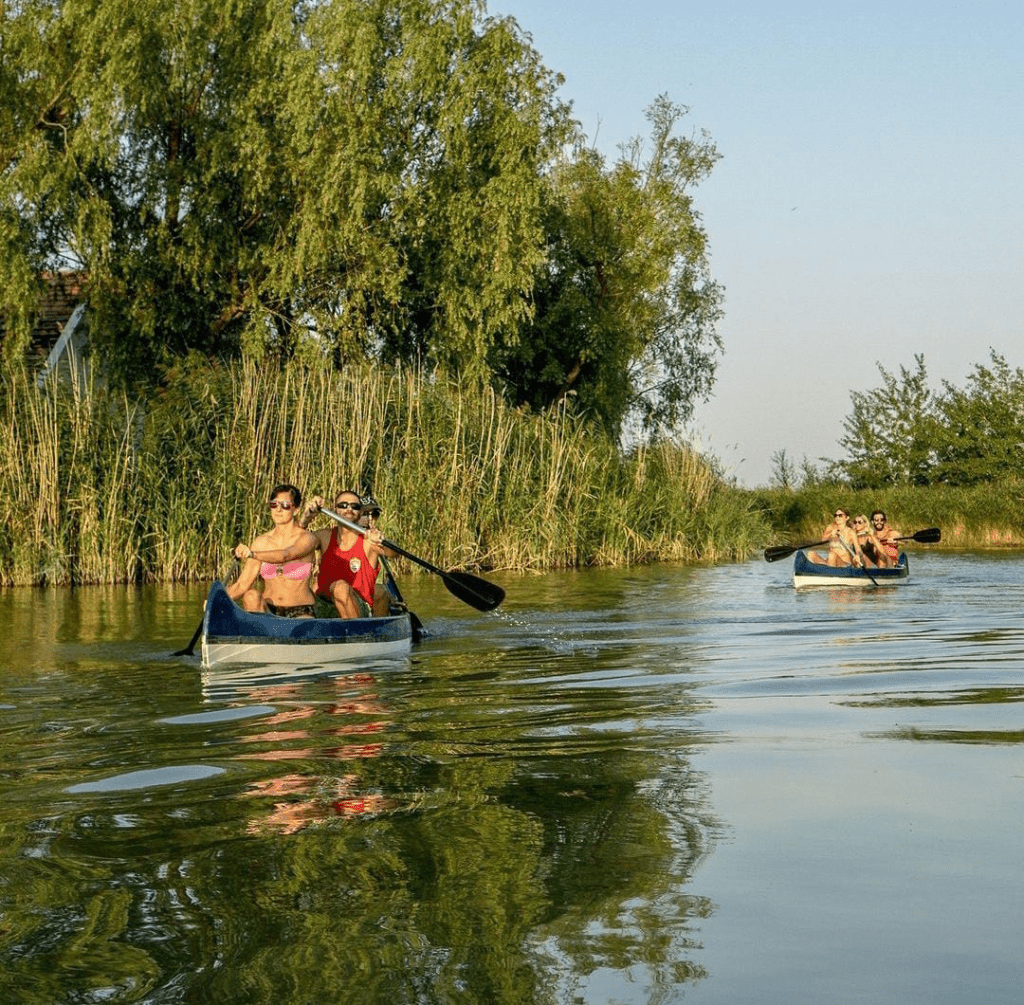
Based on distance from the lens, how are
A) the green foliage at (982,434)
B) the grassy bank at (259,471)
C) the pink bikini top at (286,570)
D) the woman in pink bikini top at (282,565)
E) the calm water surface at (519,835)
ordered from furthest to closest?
the green foliage at (982,434)
the grassy bank at (259,471)
the pink bikini top at (286,570)
the woman in pink bikini top at (282,565)
the calm water surface at (519,835)

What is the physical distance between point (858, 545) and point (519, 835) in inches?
696

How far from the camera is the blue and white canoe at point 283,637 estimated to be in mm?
10133

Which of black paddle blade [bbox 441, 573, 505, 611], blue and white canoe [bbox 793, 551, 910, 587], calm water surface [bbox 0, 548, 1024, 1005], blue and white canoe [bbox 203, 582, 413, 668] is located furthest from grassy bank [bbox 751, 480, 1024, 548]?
calm water surface [bbox 0, 548, 1024, 1005]

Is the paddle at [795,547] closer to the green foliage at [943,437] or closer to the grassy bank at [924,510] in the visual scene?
the grassy bank at [924,510]

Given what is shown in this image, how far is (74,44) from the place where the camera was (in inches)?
955

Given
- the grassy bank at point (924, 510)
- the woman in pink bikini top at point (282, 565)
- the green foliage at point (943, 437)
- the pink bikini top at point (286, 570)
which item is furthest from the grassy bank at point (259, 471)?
the green foliage at point (943, 437)

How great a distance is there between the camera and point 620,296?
40.8 meters

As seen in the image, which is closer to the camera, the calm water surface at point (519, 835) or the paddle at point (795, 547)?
the calm water surface at point (519, 835)

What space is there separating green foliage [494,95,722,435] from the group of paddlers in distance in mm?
14574

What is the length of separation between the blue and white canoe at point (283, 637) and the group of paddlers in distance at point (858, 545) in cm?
1062

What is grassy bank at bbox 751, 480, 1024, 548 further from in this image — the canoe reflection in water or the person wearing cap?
the canoe reflection in water

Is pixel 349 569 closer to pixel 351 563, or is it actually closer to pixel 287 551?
pixel 351 563

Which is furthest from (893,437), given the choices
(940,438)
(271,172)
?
(271,172)

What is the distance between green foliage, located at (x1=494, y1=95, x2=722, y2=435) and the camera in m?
39.0
